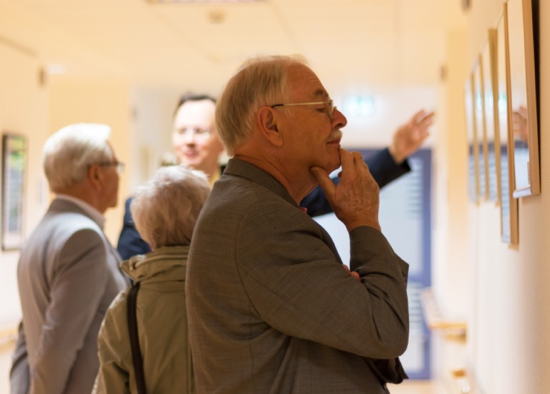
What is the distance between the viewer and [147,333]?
6.96 feet

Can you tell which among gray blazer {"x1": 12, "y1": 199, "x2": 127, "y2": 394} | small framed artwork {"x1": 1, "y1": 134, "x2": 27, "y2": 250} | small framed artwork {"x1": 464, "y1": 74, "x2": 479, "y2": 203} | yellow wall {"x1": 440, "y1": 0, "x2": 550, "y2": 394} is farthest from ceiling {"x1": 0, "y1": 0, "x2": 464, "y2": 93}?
gray blazer {"x1": 12, "y1": 199, "x2": 127, "y2": 394}

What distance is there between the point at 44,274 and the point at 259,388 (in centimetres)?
136

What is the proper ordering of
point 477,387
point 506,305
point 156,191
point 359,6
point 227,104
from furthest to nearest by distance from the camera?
point 359,6 → point 477,387 → point 506,305 → point 156,191 → point 227,104

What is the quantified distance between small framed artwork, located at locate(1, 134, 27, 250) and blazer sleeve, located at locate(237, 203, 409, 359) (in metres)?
4.08

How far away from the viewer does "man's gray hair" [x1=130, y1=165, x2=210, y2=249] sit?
2244 mm

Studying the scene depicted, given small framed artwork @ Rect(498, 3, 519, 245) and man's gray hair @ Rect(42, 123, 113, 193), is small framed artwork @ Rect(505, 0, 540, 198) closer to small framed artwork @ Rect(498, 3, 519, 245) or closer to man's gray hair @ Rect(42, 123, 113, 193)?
small framed artwork @ Rect(498, 3, 519, 245)

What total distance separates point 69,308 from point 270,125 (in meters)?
1.23

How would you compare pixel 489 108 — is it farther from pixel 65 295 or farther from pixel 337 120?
pixel 65 295

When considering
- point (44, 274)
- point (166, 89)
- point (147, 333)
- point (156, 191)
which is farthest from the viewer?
point (166, 89)

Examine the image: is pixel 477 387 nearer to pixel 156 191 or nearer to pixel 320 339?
pixel 156 191

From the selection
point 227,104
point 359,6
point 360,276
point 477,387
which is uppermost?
point 359,6

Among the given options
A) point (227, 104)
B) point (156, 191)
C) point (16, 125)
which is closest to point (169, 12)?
point (16, 125)

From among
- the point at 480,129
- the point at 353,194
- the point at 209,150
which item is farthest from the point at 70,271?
the point at 480,129

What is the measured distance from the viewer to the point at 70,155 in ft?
9.38
